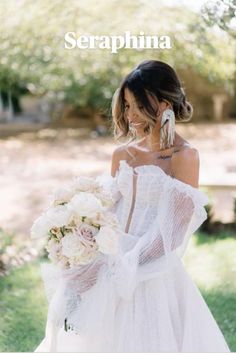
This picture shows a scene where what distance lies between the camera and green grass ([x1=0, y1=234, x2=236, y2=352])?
2.73 m

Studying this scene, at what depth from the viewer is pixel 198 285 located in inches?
133

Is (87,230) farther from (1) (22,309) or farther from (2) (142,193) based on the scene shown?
(1) (22,309)

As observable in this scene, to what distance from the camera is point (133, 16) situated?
12.9ft

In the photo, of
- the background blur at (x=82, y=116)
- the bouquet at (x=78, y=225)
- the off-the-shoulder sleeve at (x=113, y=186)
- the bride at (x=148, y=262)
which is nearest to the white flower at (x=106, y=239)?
the bouquet at (x=78, y=225)

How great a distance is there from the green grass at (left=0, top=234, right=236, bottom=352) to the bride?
86 cm

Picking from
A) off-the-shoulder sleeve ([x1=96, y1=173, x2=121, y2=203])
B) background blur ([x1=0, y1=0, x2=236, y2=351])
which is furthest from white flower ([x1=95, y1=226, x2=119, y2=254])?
background blur ([x1=0, y1=0, x2=236, y2=351])

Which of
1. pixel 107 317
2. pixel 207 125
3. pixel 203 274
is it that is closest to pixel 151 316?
pixel 107 317

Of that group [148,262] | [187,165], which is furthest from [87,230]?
[187,165]

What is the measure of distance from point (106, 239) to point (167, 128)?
383 millimetres

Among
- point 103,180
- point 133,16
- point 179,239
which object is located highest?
point 133,16

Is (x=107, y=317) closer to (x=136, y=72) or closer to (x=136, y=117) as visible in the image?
(x=136, y=117)

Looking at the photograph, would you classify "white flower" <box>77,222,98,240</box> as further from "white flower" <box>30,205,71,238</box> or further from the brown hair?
the brown hair

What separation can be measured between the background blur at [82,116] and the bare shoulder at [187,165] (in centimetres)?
86

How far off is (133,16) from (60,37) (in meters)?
0.53
